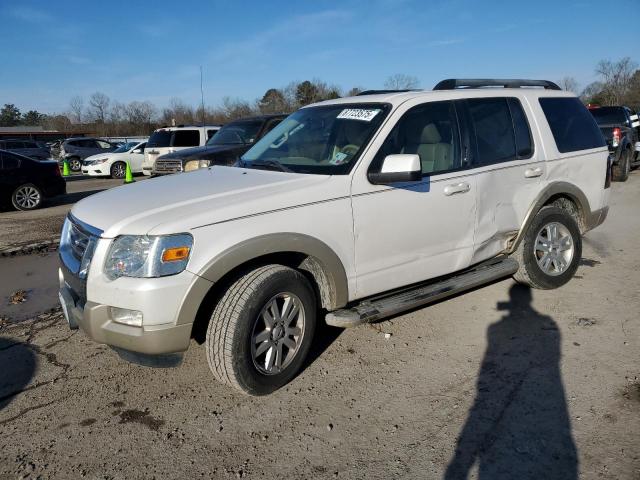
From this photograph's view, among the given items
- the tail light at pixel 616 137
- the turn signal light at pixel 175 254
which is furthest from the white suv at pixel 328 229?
the tail light at pixel 616 137

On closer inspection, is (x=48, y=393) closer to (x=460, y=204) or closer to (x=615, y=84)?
(x=460, y=204)

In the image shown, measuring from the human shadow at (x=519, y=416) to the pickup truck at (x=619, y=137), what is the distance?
9.91m

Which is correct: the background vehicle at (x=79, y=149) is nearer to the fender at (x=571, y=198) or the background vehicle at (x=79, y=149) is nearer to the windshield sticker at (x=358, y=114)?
the windshield sticker at (x=358, y=114)

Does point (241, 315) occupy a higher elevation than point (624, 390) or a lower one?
higher

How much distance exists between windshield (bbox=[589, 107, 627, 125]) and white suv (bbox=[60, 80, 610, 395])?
11.0 metres

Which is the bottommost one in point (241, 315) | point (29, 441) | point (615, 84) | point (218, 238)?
point (29, 441)

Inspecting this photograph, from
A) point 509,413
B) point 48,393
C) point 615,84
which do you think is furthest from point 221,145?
point 615,84

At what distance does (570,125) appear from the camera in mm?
5012

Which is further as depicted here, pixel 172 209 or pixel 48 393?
pixel 48 393

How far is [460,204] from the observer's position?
13.0ft

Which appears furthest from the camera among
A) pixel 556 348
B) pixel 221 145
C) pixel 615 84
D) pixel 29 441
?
pixel 615 84

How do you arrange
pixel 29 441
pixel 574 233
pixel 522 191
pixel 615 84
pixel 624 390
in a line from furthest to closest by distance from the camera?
pixel 615 84 → pixel 574 233 → pixel 522 191 → pixel 624 390 → pixel 29 441

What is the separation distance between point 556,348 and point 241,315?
2420mm

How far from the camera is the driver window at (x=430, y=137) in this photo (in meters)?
3.79
